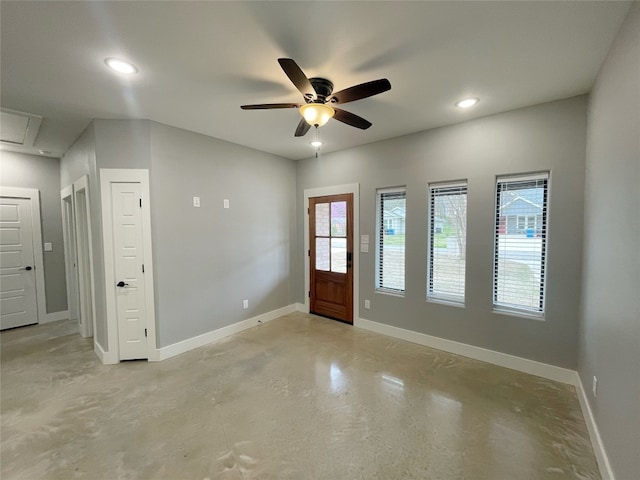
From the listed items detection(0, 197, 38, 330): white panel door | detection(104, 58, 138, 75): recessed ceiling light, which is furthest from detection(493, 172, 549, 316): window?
detection(0, 197, 38, 330): white panel door

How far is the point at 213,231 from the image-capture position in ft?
11.8

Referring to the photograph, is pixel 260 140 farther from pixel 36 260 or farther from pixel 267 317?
pixel 36 260

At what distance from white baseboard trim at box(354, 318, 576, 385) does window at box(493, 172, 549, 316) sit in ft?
1.69

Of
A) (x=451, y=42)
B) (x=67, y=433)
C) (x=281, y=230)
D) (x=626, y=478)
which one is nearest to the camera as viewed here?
(x=626, y=478)

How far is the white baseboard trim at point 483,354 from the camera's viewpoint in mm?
2596

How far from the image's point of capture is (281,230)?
15.1 feet

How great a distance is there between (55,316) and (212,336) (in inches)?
124

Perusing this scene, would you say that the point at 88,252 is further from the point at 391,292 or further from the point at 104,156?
the point at 391,292

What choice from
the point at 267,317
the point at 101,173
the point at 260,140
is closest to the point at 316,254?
the point at 267,317

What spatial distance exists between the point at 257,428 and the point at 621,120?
3.19m

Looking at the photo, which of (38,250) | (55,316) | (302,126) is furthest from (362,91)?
(55,316)

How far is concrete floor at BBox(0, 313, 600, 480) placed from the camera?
1701 mm

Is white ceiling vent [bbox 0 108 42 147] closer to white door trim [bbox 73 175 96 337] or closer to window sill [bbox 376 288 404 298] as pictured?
white door trim [bbox 73 175 96 337]

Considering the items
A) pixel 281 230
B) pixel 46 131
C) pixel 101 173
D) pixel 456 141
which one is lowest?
pixel 281 230
